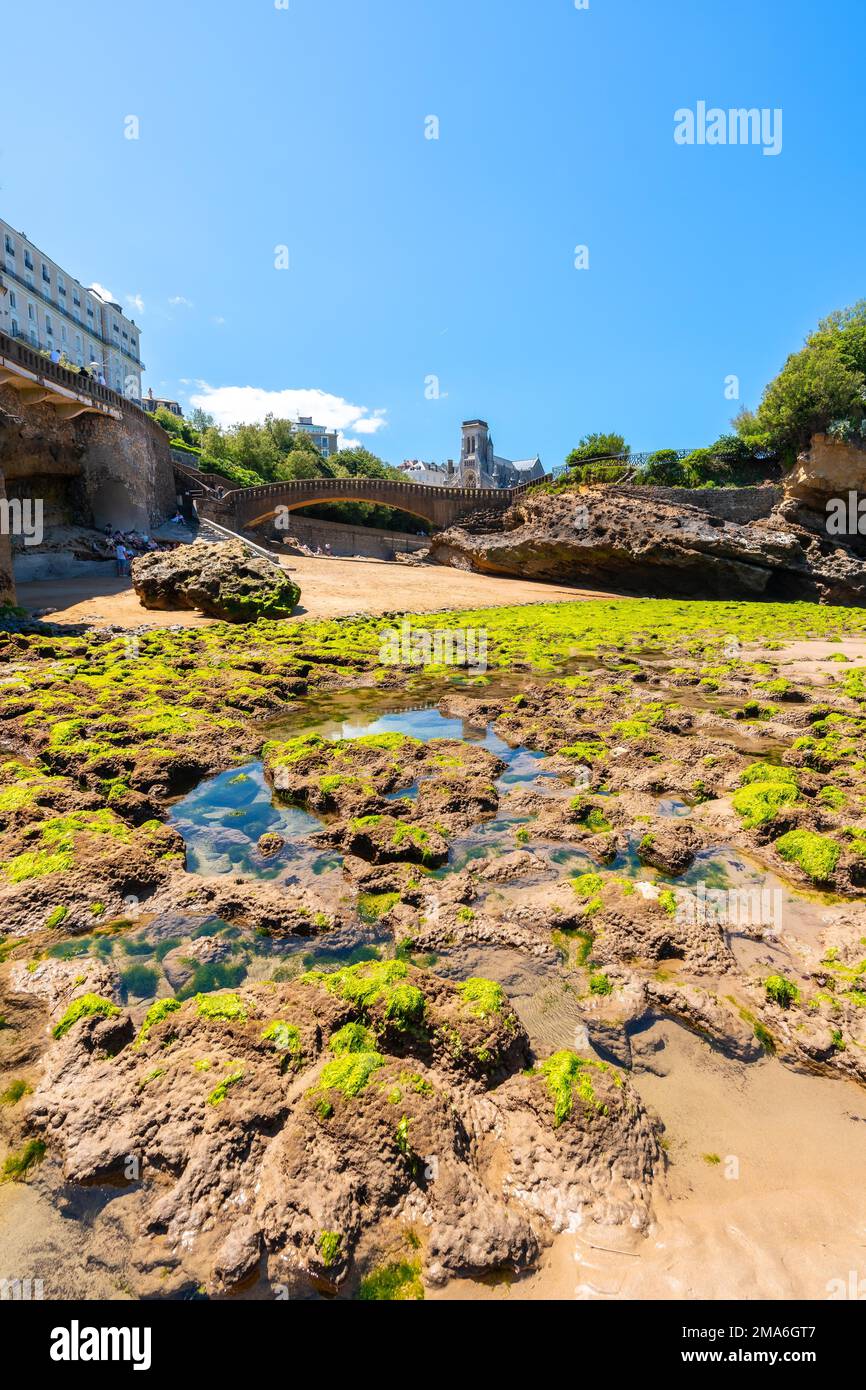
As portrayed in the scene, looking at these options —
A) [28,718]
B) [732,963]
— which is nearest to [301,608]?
[28,718]

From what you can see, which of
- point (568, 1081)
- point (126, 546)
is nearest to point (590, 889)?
point (568, 1081)

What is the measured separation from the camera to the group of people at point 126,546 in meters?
30.4

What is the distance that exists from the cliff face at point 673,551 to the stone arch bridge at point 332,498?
6210 millimetres

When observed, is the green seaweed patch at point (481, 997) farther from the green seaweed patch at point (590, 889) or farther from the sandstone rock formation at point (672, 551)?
the sandstone rock formation at point (672, 551)

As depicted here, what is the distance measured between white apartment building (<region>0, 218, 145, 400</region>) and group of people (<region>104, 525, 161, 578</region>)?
19.9m

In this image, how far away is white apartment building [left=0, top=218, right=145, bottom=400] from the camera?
5666 centimetres

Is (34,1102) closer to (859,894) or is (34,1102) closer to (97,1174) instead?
(97,1174)

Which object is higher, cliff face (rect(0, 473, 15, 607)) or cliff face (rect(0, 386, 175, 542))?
cliff face (rect(0, 386, 175, 542))

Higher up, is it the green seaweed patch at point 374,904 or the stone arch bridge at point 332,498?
the stone arch bridge at point 332,498

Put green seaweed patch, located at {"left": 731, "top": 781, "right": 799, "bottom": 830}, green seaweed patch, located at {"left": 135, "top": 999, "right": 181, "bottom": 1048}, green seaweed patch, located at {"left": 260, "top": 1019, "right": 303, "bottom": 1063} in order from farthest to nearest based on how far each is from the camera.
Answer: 1. green seaweed patch, located at {"left": 731, "top": 781, "right": 799, "bottom": 830}
2. green seaweed patch, located at {"left": 135, "top": 999, "right": 181, "bottom": 1048}
3. green seaweed patch, located at {"left": 260, "top": 1019, "right": 303, "bottom": 1063}

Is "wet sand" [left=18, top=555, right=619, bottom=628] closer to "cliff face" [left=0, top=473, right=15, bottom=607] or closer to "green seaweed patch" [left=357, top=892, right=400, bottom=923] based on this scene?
"cliff face" [left=0, top=473, right=15, bottom=607]

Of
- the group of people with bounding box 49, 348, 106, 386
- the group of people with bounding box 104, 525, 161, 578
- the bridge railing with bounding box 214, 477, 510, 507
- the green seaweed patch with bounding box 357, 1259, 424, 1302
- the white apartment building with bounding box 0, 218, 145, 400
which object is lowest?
the green seaweed patch with bounding box 357, 1259, 424, 1302

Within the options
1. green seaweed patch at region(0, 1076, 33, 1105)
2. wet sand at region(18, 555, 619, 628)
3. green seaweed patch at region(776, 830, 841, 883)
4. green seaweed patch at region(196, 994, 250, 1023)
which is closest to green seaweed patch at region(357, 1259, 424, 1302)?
green seaweed patch at region(196, 994, 250, 1023)

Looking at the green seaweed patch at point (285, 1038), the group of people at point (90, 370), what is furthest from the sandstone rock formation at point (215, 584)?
the green seaweed patch at point (285, 1038)
